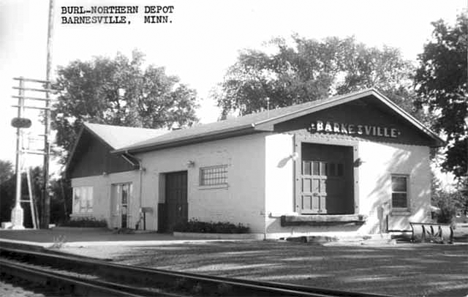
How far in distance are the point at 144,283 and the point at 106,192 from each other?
54.4ft

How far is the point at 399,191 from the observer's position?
2047 centimetres

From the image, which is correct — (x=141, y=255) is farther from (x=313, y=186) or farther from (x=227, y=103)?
(x=227, y=103)

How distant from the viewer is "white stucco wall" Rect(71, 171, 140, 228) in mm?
23158

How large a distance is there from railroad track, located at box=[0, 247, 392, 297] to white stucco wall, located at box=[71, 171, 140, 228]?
36.3ft

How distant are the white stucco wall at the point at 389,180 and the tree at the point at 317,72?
24.4 m

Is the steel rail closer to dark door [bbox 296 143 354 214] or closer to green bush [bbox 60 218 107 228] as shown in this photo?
dark door [bbox 296 143 354 214]

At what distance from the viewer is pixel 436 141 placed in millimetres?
21156

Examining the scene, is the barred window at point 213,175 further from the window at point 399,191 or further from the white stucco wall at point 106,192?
the window at point 399,191

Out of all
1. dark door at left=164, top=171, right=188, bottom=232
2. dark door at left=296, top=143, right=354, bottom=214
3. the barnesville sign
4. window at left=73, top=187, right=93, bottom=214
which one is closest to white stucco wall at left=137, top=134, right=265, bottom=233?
dark door at left=164, top=171, right=188, bottom=232

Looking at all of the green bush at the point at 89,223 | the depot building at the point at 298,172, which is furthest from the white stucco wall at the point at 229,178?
the green bush at the point at 89,223

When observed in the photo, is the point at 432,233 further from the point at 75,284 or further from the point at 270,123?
the point at 75,284

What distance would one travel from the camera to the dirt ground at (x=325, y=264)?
8547 mm

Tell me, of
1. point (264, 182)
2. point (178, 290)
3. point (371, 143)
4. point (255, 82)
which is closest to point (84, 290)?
point (178, 290)

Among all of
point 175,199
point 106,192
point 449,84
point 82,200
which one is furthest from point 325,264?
point 82,200
